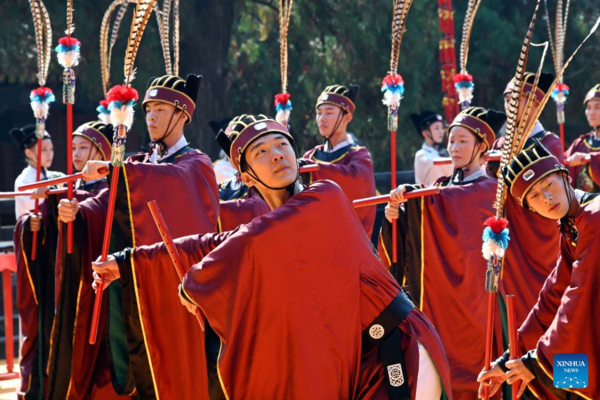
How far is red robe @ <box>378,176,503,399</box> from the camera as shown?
6543 millimetres

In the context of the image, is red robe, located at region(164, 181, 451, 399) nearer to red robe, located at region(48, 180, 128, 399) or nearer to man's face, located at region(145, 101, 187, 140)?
man's face, located at region(145, 101, 187, 140)

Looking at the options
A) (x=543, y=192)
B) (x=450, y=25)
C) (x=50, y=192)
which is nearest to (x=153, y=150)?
(x=50, y=192)

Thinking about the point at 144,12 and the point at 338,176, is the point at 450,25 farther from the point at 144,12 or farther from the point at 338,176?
the point at 144,12

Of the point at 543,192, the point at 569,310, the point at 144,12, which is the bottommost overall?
the point at 569,310

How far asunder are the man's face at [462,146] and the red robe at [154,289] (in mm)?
1446

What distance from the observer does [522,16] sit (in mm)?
14773

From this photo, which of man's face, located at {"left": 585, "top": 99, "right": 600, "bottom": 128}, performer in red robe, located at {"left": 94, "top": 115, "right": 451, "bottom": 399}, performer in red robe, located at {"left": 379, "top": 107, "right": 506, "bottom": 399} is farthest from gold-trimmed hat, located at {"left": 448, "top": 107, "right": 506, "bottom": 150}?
man's face, located at {"left": 585, "top": 99, "right": 600, "bottom": 128}

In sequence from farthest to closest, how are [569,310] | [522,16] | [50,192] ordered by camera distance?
1. [522,16]
2. [50,192]
3. [569,310]

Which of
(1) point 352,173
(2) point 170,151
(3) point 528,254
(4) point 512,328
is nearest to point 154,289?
(2) point 170,151

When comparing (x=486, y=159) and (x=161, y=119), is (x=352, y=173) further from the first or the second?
(x=161, y=119)

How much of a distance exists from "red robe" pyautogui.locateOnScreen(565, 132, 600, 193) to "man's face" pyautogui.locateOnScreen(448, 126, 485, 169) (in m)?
3.56

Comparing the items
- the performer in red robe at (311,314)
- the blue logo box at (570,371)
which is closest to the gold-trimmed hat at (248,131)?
the performer in red robe at (311,314)

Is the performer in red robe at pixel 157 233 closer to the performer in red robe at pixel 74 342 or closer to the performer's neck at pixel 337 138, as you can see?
the performer in red robe at pixel 74 342

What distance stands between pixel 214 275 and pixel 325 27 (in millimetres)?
10034
